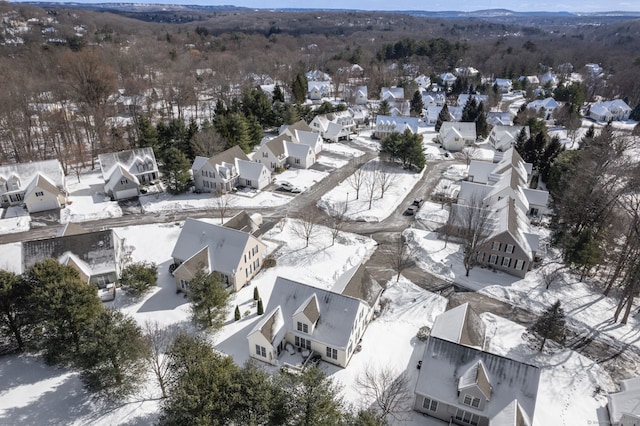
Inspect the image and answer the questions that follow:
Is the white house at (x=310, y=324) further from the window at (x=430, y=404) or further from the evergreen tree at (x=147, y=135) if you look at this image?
the evergreen tree at (x=147, y=135)

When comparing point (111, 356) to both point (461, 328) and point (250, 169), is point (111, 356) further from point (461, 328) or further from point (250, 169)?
point (250, 169)

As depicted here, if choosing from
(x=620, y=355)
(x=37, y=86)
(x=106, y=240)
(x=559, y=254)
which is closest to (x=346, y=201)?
(x=559, y=254)

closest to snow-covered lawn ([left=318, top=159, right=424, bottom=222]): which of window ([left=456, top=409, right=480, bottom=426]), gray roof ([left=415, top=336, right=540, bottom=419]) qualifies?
gray roof ([left=415, top=336, right=540, bottom=419])

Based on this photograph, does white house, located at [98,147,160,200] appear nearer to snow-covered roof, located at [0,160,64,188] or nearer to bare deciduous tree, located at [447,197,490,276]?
snow-covered roof, located at [0,160,64,188]

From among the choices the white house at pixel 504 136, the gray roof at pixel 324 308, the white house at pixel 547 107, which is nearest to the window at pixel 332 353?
the gray roof at pixel 324 308

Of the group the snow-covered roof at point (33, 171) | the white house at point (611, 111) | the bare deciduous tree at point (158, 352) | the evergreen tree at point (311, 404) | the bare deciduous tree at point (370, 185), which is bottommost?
the bare deciduous tree at point (158, 352)

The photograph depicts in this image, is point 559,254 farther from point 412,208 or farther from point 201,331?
point 201,331

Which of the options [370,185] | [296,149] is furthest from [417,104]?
[370,185]
